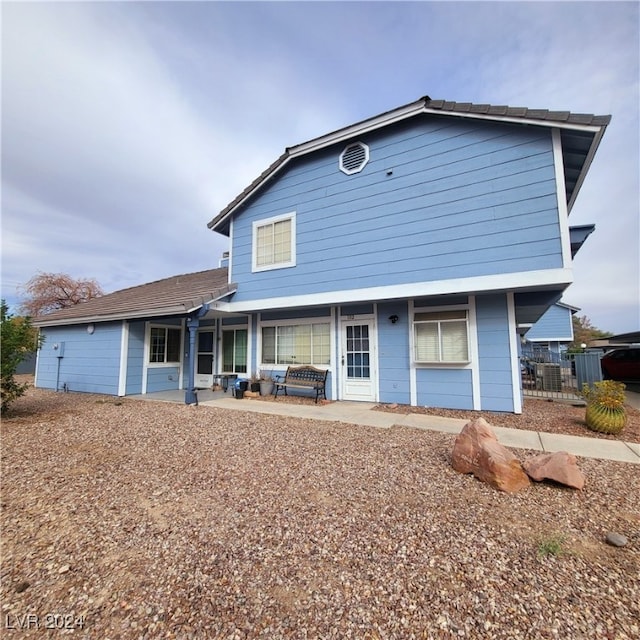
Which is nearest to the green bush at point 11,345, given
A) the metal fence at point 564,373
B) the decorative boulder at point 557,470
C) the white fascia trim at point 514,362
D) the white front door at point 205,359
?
the white front door at point 205,359

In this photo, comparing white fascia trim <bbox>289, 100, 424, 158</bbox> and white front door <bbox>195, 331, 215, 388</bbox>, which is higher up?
white fascia trim <bbox>289, 100, 424, 158</bbox>

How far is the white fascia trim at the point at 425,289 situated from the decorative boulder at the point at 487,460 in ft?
11.4

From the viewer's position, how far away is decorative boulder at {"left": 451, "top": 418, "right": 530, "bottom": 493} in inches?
138

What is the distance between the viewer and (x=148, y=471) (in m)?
4.02

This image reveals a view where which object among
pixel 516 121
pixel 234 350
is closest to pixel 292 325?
pixel 234 350

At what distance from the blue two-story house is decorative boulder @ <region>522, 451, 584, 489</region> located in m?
3.64

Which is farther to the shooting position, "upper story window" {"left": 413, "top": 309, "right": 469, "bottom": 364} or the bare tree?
the bare tree

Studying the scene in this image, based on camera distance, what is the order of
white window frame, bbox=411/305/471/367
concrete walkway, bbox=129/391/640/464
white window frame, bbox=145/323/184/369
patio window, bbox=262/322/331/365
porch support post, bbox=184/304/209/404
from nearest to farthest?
concrete walkway, bbox=129/391/640/464 → white window frame, bbox=411/305/471/367 → porch support post, bbox=184/304/209/404 → patio window, bbox=262/322/331/365 → white window frame, bbox=145/323/184/369

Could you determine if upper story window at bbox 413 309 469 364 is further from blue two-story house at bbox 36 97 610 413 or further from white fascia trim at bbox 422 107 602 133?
white fascia trim at bbox 422 107 602 133

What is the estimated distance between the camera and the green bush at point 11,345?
6.56 m

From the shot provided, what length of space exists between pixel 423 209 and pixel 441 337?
3055mm

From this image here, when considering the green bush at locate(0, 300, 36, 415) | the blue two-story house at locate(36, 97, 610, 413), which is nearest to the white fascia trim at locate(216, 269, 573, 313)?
the blue two-story house at locate(36, 97, 610, 413)

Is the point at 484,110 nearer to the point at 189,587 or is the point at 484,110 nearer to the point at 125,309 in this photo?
the point at 189,587

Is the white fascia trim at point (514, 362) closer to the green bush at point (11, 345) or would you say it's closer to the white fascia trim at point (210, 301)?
the white fascia trim at point (210, 301)
